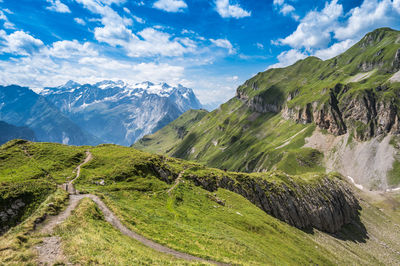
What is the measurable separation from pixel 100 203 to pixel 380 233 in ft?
448

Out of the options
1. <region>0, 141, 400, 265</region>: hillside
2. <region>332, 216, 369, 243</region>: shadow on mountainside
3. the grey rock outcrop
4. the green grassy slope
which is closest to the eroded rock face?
<region>0, 141, 400, 265</region>: hillside

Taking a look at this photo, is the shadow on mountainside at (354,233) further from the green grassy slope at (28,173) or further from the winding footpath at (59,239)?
the green grassy slope at (28,173)

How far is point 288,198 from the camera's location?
262 feet

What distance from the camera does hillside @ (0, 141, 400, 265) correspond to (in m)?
23.3

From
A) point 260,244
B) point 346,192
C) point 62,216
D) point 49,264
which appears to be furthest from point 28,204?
point 346,192

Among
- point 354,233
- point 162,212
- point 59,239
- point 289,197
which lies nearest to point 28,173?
point 162,212

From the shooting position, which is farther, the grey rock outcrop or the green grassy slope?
the green grassy slope

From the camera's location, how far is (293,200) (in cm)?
8050

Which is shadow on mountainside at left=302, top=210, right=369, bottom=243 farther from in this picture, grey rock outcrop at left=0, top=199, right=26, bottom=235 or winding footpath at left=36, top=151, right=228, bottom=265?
grey rock outcrop at left=0, top=199, right=26, bottom=235

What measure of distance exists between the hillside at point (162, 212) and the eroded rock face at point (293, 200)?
0.42 m

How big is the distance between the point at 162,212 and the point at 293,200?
198ft

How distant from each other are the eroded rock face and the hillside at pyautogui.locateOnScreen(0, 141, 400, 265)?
1.38 ft

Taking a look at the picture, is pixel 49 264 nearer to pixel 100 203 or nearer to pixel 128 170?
pixel 100 203

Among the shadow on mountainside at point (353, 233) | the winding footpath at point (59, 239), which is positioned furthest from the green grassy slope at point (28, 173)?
the shadow on mountainside at point (353, 233)
